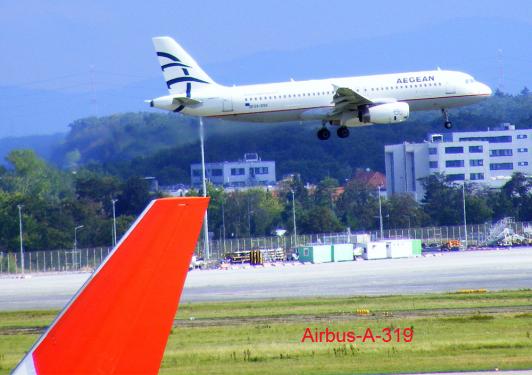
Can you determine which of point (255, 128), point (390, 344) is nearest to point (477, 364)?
point (390, 344)

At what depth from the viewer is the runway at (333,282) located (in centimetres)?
4612

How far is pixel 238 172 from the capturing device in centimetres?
13588

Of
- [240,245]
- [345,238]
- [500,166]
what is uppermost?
[500,166]

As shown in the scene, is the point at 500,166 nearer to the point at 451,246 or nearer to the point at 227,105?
the point at 451,246

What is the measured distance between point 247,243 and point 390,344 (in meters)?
70.6

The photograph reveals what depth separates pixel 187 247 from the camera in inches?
400

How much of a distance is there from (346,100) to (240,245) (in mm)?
38783

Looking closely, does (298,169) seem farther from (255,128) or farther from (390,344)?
(390,344)

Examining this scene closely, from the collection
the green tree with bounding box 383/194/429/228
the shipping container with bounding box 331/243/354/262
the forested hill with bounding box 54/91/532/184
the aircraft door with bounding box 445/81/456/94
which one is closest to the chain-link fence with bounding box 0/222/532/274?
the green tree with bounding box 383/194/429/228

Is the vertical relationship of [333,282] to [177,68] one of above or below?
below

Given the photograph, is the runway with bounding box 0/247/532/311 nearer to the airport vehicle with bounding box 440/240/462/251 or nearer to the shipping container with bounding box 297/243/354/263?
the shipping container with bounding box 297/243/354/263

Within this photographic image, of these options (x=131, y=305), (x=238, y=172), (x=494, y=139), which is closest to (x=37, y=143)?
(x=238, y=172)

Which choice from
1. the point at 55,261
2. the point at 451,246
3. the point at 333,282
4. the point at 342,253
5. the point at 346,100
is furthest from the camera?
the point at 451,246

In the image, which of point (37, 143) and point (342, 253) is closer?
point (342, 253)
